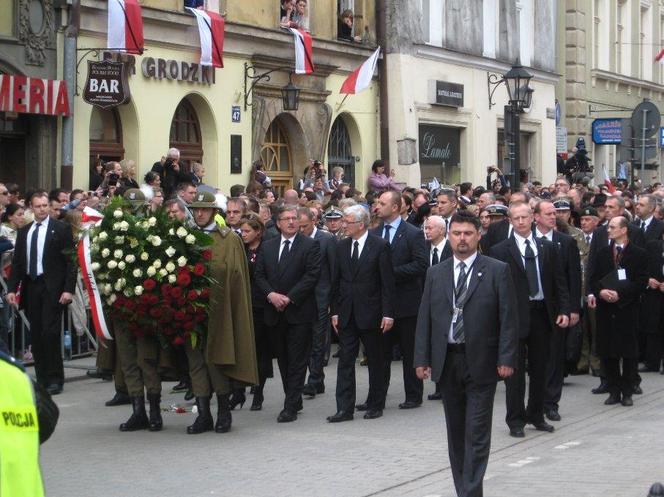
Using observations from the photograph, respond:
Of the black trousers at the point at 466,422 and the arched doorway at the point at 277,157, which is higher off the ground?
the arched doorway at the point at 277,157

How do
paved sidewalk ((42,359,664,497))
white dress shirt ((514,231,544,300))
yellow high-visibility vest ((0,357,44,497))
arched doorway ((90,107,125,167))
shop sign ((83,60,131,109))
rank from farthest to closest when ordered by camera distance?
arched doorway ((90,107,125,167)) < shop sign ((83,60,131,109)) < white dress shirt ((514,231,544,300)) < paved sidewalk ((42,359,664,497)) < yellow high-visibility vest ((0,357,44,497))

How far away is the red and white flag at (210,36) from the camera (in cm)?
2325

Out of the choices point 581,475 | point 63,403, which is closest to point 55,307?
point 63,403

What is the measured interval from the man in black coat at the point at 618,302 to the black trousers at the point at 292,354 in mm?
3018

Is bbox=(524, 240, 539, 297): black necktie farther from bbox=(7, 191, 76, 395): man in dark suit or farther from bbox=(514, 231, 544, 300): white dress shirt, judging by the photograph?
bbox=(7, 191, 76, 395): man in dark suit

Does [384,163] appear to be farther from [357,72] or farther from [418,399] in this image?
[418,399]

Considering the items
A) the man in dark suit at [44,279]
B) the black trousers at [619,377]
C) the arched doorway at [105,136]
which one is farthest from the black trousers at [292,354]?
the arched doorway at [105,136]

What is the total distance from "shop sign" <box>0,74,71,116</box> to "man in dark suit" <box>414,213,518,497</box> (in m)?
11.3

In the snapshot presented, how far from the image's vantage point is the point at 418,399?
1325 centimetres

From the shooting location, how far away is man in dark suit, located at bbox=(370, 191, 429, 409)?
525 inches

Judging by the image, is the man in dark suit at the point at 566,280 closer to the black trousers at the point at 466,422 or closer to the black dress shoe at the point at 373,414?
the black dress shoe at the point at 373,414

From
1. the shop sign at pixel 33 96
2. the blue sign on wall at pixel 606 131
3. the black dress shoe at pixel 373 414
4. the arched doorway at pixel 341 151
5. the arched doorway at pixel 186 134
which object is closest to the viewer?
the black dress shoe at pixel 373 414

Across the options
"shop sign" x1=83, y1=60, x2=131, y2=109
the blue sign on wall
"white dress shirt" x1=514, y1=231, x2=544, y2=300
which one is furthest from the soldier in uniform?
the blue sign on wall

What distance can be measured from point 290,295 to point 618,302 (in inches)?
132
